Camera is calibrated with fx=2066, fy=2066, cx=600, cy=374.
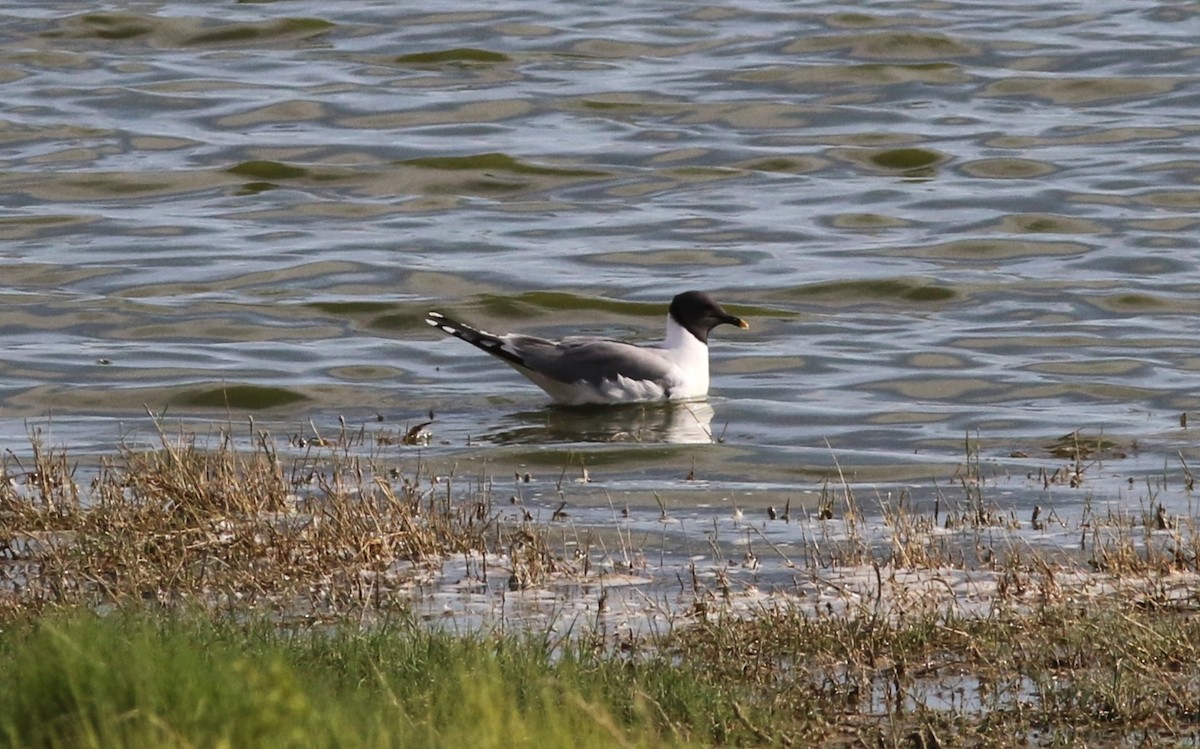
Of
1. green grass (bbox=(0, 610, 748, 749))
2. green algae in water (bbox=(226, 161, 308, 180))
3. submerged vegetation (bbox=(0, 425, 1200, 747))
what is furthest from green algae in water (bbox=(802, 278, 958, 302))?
green grass (bbox=(0, 610, 748, 749))

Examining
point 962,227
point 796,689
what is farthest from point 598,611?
point 962,227

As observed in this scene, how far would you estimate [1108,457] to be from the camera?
1113cm

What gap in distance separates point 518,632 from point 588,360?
21.1 ft

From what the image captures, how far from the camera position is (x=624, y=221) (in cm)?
1897

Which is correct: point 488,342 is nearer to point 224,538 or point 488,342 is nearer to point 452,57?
point 224,538

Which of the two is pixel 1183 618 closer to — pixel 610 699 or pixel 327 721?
pixel 610 699

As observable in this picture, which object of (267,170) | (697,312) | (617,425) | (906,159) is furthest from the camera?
(906,159)

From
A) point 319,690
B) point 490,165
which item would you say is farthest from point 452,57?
point 319,690

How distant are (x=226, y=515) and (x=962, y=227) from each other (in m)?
11.4

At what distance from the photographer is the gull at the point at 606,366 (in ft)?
43.5

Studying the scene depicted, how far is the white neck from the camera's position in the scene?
13523 millimetres

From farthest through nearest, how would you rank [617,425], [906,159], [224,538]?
[906,159] < [617,425] < [224,538]

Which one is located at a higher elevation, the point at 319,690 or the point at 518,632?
the point at 319,690

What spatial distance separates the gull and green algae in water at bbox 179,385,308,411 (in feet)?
4.05
